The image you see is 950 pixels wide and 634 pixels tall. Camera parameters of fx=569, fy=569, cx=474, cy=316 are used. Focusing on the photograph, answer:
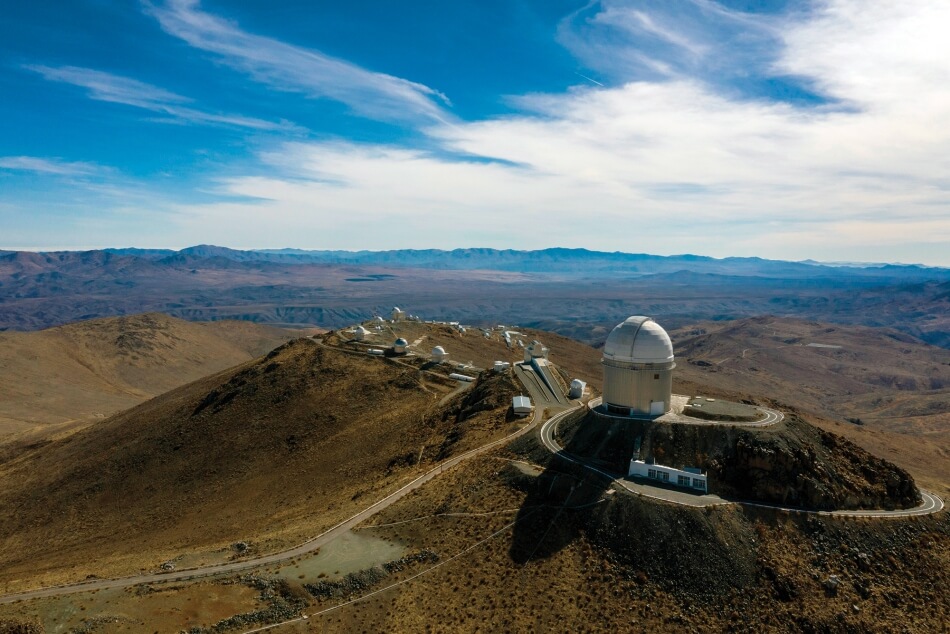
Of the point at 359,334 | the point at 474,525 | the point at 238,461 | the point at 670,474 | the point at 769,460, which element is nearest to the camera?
the point at 474,525

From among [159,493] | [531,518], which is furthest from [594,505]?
[159,493]

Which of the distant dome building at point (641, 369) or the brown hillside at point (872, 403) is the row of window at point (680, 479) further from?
the brown hillside at point (872, 403)

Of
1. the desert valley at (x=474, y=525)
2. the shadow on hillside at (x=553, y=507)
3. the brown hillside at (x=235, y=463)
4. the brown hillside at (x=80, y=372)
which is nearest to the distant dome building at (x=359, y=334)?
the brown hillside at (x=235, y=463)

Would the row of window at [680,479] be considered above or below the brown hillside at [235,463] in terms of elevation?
above

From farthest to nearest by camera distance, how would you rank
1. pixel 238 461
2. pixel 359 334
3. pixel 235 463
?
pixel 359 334 → pixel 238 461 → pixel 235 463

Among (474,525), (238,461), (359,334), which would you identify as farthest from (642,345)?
(359,334)

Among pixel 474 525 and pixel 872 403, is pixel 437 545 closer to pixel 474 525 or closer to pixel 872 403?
pixel 474 525
